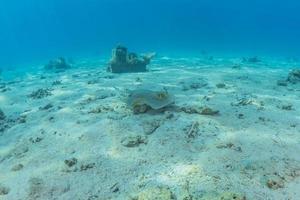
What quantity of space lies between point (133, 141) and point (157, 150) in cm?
57

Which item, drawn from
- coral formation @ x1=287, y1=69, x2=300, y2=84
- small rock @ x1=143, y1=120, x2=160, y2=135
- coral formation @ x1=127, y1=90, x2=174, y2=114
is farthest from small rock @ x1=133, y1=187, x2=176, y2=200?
coral formation @ x1=287, y1=69, x2=300, y2=84

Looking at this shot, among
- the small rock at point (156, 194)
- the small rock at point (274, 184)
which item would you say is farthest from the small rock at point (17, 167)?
the small rock at point (274, 184)

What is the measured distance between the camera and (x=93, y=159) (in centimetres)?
608

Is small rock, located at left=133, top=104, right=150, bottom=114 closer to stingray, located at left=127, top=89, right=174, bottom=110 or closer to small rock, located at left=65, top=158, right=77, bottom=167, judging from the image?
stingray, located at left=127, top=89, right=174, bottom=110

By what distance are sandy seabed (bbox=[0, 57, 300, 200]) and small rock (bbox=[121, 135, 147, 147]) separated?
0.02 meters

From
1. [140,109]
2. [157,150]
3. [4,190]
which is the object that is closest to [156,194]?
[157,150]

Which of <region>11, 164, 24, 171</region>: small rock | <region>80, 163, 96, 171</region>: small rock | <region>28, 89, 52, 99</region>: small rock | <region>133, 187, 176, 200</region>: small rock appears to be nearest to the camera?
<region>133, 187, 176, 200</region>: small rock

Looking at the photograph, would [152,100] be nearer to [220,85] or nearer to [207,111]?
[207,111]

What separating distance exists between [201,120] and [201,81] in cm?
569

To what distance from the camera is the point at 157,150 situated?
6164mm

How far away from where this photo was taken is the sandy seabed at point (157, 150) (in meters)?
4.97

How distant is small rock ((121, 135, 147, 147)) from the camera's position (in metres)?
6.45

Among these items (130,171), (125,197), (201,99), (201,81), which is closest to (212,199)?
(125,197)

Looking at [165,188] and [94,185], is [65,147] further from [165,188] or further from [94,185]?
[165,188]
